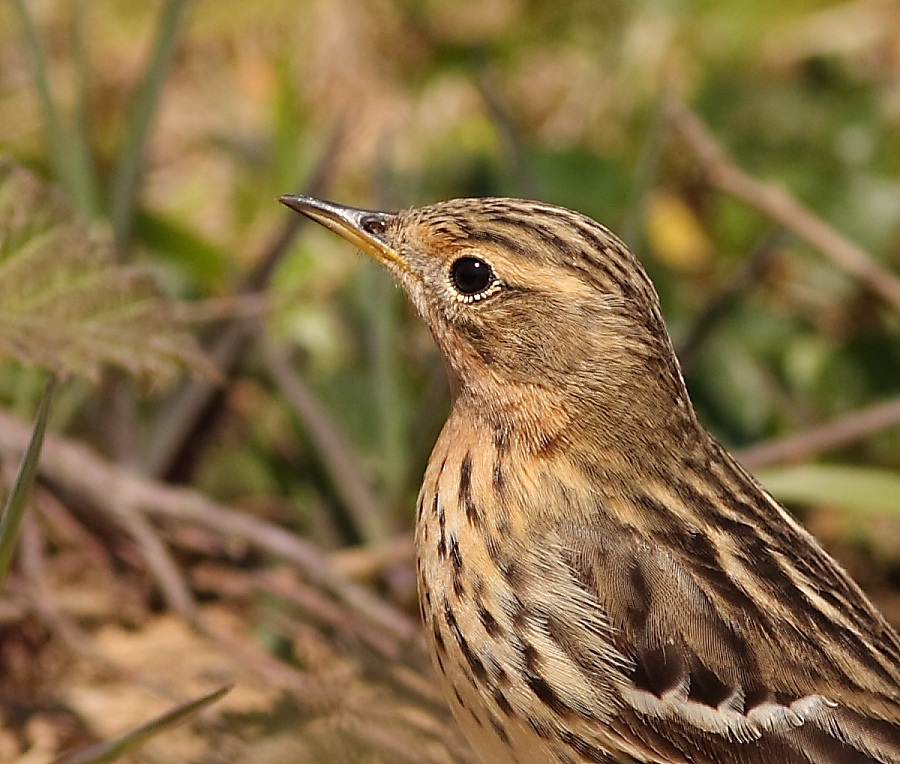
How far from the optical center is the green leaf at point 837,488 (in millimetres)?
3650

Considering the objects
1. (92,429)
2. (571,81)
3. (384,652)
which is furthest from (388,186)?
(571,81)

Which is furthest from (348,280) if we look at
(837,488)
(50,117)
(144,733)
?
(144,733)

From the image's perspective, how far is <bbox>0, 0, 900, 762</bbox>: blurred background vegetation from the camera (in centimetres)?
351

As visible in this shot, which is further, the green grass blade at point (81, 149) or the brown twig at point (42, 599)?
the green grass blade at point (81, 149)

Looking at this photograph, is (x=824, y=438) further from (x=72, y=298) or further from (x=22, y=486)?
(x=22, y=486)

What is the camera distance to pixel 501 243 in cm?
282

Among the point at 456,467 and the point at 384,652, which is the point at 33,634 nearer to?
the point at 384,652

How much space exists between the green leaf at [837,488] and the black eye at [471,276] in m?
1.13

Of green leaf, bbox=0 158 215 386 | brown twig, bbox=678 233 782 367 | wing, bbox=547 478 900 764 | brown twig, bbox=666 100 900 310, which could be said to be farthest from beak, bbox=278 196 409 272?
brown twig, bbox=666 100 900 310

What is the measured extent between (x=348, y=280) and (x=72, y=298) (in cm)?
170

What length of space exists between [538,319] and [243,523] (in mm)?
1072

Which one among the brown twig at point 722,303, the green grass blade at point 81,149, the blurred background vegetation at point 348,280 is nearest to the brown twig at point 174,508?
the blurred background vegetation at point 348,280

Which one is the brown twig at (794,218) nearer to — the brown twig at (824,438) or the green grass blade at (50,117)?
the brown twig at (824,438)

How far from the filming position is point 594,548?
2.67 meters
